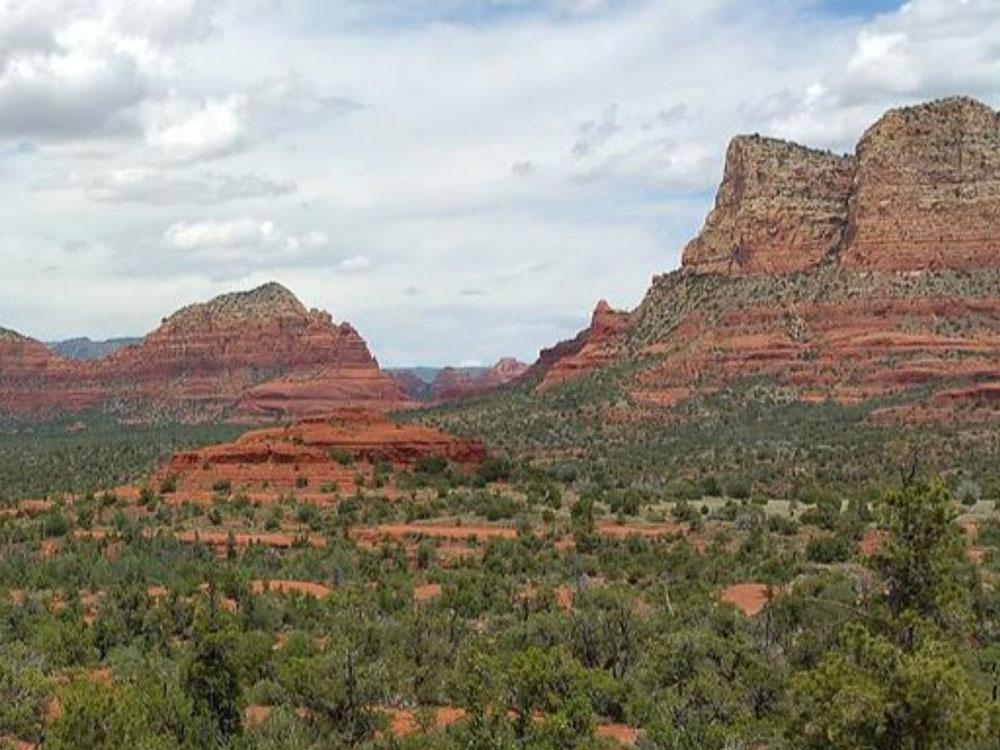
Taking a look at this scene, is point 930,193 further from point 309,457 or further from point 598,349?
point 309,457

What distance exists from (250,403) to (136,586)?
115m

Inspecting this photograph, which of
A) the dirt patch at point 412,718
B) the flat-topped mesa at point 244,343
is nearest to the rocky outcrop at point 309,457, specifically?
the dirt patch at point 412,718

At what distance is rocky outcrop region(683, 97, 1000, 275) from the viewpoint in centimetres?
10000

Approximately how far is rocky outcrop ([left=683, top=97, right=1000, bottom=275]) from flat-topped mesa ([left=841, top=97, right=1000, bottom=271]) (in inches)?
3.2

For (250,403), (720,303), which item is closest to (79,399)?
(250,403)

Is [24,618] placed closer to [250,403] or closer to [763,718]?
[763,718]

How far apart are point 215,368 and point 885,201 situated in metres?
89.3

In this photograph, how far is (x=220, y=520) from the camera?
153 feet

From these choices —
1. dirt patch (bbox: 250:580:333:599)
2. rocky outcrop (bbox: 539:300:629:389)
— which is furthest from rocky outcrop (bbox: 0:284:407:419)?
dirt patch (bbox: 250:580:333:599)

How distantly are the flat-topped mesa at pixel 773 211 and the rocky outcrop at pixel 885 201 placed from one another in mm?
91

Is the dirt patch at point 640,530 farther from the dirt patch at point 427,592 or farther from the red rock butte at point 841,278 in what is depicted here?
the red rock butte at point 841,278

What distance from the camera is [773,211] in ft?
351

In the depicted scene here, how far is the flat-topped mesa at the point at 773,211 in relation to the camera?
107 m

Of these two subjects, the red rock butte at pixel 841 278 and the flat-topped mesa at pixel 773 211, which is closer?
the red rock butte at pixel 841 278
